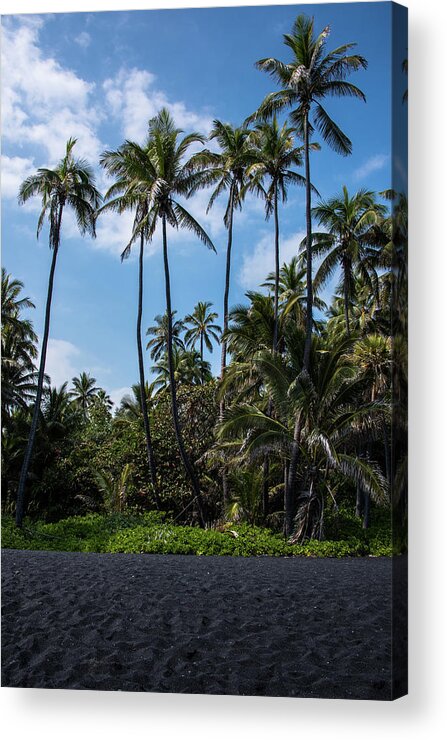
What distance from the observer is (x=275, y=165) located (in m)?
11.1

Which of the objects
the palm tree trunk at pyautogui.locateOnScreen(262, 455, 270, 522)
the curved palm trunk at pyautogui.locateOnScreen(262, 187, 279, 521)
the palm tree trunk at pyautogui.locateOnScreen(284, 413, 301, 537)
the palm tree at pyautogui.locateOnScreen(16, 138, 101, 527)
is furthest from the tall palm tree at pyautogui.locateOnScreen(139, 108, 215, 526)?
the palm tree trunk at pyautogui.locateOnScreen(284, 413, 301, 537)

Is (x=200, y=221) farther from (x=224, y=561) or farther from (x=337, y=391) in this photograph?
(x=224, y=561)

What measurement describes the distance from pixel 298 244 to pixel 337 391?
373 centimetres

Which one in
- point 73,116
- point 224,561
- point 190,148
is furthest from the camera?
point 190,148

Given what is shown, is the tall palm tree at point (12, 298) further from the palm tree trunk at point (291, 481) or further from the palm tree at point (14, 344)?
the palm tree trunk at point (291, 481)

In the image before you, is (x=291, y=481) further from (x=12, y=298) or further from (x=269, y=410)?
(x=12, y=298)

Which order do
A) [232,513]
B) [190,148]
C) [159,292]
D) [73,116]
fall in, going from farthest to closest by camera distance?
[159,292], [190,148], [232,513], [73,116]

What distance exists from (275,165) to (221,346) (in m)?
3.33

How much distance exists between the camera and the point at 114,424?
16.9m

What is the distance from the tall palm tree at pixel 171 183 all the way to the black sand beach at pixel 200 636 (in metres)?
6.96

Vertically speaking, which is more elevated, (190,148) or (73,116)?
(190,148)

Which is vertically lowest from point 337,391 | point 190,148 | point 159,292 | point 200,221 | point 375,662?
point 375,662

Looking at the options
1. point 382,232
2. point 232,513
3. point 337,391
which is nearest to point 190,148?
point 382,232

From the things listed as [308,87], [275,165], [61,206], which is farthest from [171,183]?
[308,87]
